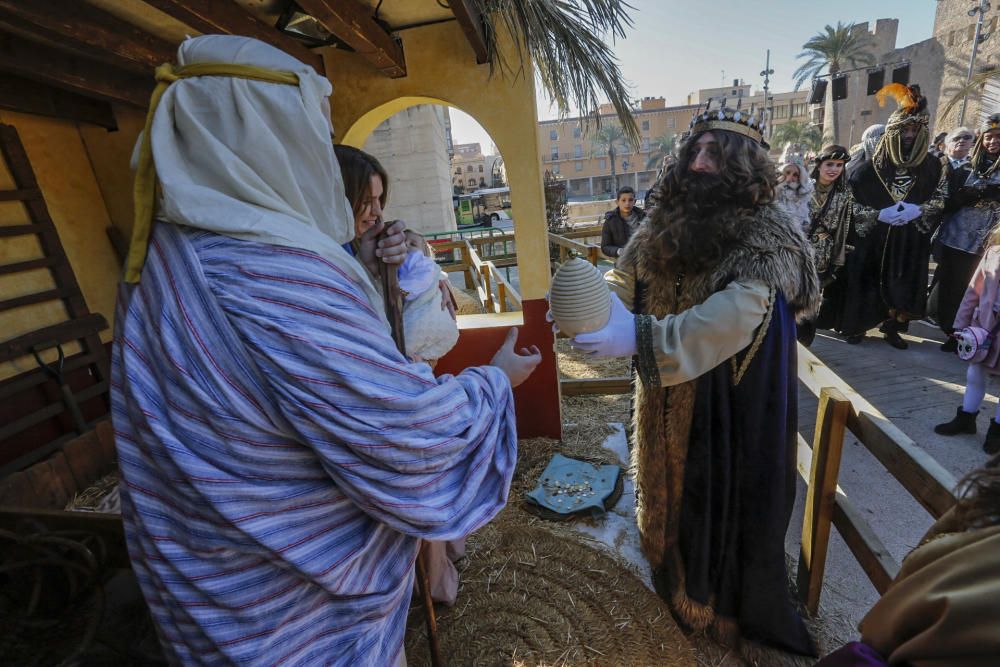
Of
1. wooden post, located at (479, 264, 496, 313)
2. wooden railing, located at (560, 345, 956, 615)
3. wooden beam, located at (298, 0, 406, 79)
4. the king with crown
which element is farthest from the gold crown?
wooden post, located at (479, 264, 496, 313)

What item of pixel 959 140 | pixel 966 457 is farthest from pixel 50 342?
pixel 959 140

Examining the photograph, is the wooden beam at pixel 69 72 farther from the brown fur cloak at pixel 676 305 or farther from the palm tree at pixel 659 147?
the palm tree at pixel 659 147

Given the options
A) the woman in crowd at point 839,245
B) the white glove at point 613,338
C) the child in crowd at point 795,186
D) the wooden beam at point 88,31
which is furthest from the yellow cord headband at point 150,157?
the woman in crowd at point 839,245

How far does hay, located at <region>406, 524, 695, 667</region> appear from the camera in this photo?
2081 mm

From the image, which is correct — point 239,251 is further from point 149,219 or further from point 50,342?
point 50,342

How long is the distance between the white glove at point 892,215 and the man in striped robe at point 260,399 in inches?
238

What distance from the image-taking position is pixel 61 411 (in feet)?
11.5

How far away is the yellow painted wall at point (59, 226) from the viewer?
3318 millimetres

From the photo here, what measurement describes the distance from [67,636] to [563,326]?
228cm

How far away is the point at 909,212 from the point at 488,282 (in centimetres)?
480

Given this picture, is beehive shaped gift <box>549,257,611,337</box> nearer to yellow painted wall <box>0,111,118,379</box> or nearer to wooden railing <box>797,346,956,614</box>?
wooden railing <box>797,346,956,614</box>

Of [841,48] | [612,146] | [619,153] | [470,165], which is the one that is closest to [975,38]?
[841,48]

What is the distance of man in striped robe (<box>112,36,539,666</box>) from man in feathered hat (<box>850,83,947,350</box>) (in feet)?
20.3

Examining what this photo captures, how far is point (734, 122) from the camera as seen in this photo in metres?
1.73
